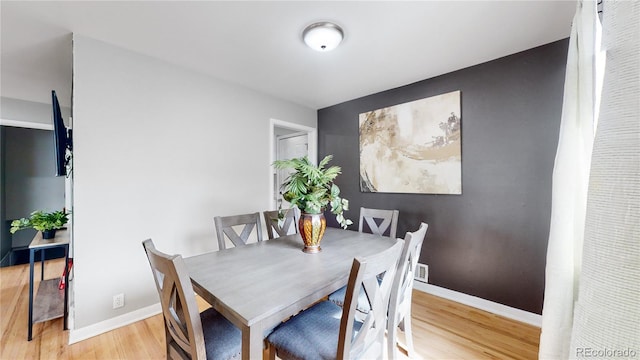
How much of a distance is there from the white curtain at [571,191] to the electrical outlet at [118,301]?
2926mm

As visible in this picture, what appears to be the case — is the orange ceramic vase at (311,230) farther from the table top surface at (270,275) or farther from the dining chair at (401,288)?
the dining chair at (401,288)

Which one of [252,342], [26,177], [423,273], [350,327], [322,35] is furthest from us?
[26,177]

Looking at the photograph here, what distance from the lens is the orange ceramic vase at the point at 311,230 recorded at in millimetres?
1695

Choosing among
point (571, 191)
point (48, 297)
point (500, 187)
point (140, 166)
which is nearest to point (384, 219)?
point (500, 187)

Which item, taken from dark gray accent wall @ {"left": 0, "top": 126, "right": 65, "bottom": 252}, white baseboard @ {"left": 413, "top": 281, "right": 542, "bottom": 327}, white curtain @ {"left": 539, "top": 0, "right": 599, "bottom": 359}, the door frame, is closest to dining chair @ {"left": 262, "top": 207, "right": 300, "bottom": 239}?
the door frame

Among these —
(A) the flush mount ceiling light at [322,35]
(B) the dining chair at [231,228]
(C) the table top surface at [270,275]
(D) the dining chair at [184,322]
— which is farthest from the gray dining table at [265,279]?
(A) the flush mount ceiling light at [322,35]

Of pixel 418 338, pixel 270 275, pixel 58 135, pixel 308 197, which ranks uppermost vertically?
pixel 58 135

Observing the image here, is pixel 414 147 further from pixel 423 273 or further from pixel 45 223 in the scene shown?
pixel 45 223

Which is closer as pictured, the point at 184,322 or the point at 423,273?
the point at 184,322

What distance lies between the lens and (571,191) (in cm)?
124

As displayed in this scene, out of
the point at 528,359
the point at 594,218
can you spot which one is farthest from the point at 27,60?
the point at 528,359

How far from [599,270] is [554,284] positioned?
3.86 ft

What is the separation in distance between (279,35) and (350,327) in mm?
2025

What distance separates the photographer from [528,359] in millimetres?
1715
